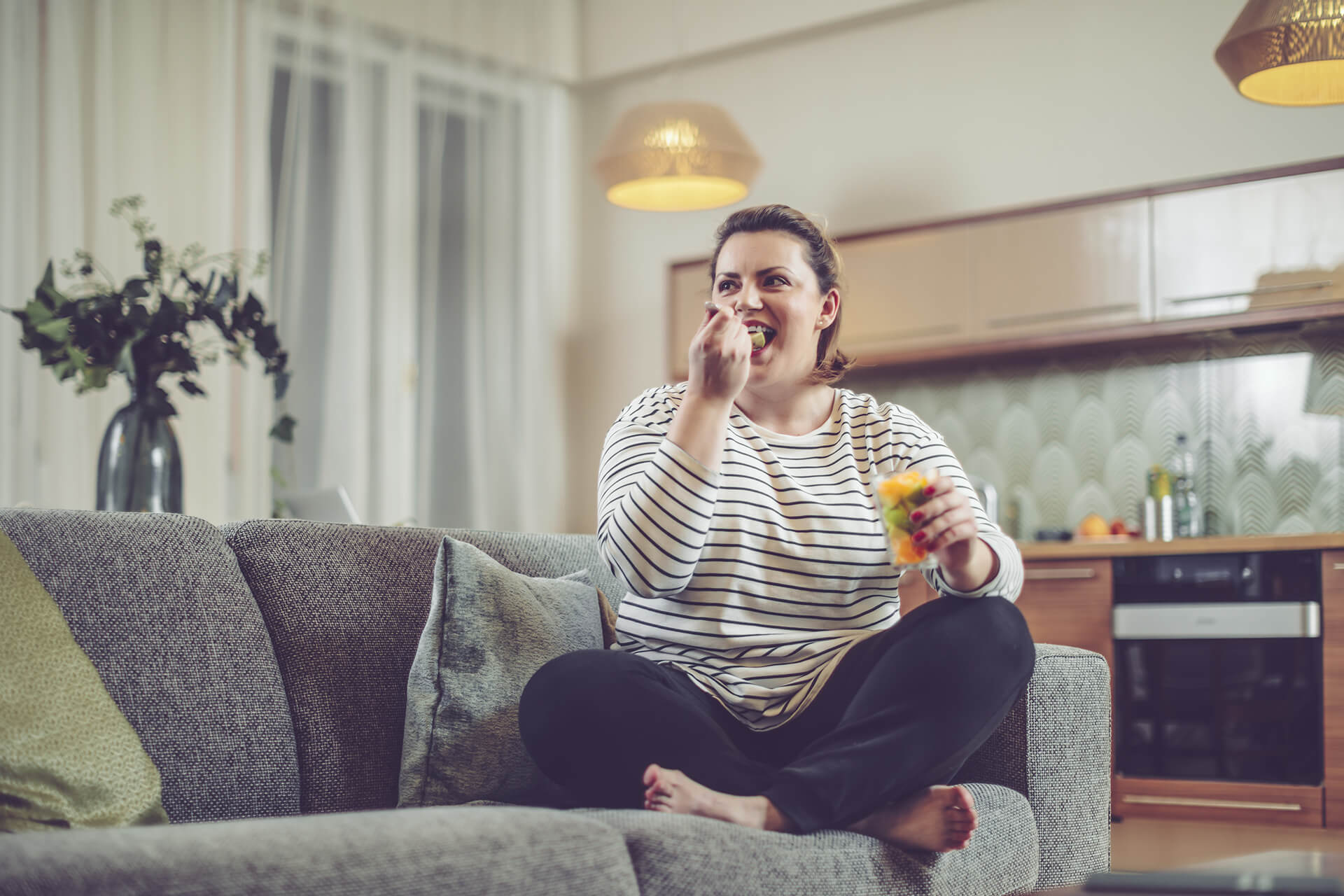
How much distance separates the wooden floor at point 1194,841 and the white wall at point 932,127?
210cm

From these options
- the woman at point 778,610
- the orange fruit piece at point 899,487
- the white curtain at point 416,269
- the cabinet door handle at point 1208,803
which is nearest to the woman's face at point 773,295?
the woman at point 778,610

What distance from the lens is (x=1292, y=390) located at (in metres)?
4.13

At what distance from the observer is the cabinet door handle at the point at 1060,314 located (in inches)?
164

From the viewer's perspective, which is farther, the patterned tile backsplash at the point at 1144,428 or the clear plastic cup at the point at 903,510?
the patterned tile backsplash at the point at 1144,428

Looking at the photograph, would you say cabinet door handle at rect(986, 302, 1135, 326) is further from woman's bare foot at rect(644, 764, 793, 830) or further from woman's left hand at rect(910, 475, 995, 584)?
woman's bare foot at rect(644, 764, 793, 830)

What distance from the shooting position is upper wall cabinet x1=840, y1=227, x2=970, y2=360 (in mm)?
4504

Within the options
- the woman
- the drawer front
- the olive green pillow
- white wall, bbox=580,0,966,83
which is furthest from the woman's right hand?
white wall, bbox=580,0,966,83

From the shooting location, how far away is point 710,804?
1.44 meters

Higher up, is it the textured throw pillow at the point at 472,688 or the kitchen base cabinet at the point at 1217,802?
the textured throw pillow at the point at 472,688

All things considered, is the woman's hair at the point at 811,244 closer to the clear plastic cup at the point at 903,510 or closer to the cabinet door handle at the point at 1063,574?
the clear plastic cup at the point at 903,510

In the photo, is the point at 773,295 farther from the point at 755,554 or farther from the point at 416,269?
the point at 416,269

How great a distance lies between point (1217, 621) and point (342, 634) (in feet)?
9.03

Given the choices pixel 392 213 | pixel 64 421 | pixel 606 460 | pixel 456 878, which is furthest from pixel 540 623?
pixel 392 213

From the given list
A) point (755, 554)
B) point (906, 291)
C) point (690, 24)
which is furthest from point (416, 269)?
point (755, 554)
